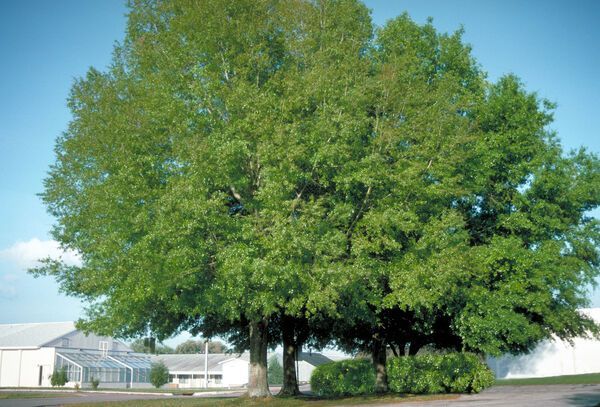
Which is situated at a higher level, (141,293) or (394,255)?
(394,255)

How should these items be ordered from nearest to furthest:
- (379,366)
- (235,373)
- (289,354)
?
(379,366) → (289,354) → (235,373)

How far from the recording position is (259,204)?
23016 millimetres

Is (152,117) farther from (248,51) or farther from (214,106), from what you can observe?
(248,51)

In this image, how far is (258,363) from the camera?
26891 millimetres

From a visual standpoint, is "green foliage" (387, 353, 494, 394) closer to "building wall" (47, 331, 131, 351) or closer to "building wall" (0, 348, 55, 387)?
"building wall" (47, 331, 131, 351)

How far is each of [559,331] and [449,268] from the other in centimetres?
1329

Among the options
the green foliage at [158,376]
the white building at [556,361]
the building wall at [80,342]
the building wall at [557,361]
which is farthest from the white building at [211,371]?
the building wall at [557,361]

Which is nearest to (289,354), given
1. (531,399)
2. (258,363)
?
(258,363)

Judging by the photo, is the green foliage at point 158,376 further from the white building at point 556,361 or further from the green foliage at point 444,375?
the green foliage at point 444,375

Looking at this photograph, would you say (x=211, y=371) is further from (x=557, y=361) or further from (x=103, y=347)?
(x=557, y=361)

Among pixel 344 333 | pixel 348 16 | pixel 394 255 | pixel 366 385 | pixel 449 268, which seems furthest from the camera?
pixel 344 333

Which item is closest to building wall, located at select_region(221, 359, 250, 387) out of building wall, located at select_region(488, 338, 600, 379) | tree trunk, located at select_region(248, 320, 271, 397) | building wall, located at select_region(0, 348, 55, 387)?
building wall, located at select_region(0, 348, 55, 387)

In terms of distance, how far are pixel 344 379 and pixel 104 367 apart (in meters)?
54.1

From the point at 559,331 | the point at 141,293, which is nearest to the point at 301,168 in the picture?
the point at 141,293
